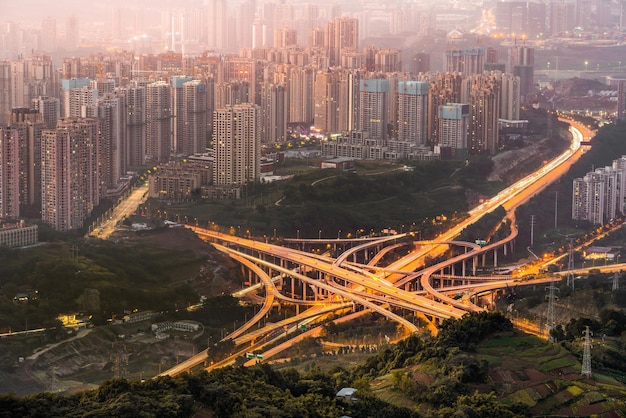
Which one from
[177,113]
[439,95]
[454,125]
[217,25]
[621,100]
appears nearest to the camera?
[177,113]

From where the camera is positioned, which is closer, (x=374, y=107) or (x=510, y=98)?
(x=374, y=107)

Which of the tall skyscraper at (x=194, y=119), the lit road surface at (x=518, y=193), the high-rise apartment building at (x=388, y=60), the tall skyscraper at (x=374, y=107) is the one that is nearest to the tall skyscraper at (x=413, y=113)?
the tall skyscraper at (x=374, y=107)

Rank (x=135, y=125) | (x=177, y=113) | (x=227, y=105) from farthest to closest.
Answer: (x=177, y=113)
(x=227, y=105)
(x=135, y=125)

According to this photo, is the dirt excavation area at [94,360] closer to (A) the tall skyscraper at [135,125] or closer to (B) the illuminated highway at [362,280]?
(B) the illuminated highway at [362,280]

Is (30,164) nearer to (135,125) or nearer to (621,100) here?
(135,125)

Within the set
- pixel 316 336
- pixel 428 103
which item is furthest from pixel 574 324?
pixel 428 103

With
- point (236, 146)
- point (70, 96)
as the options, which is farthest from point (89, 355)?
point (70, 96)
